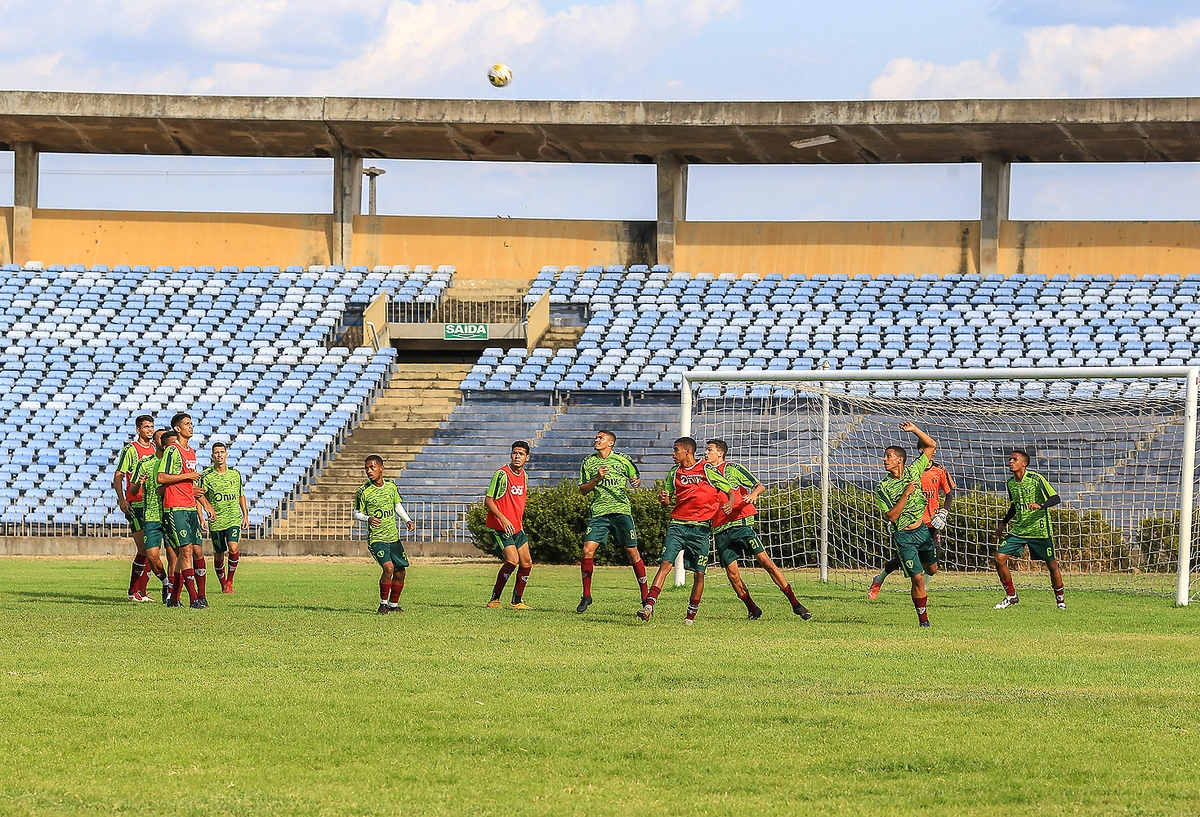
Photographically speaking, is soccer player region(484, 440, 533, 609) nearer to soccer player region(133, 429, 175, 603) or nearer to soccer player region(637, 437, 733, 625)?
soccer player region(637, 437, 733, 625)

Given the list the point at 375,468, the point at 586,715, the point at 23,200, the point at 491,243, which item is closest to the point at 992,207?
the point at 491,243

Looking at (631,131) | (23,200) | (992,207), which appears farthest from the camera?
(23,200)

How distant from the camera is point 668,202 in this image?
40406 millimetres

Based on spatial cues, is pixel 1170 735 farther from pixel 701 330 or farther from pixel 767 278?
pixel 767 278

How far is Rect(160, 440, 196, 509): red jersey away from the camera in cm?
1558

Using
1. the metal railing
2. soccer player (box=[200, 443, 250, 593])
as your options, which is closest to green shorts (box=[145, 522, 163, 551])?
soccer player (box=[200, 443, 250, 593])

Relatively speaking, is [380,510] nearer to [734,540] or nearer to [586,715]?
[734,540]

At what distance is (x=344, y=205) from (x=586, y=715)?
110 ft

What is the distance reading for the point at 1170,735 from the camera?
8.17 metres

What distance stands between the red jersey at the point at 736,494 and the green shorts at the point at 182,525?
529cm

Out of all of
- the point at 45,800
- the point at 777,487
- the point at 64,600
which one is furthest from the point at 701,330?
the point at 45,800

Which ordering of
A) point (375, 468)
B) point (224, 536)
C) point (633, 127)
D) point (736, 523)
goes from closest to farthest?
point (736, 523) → point (375, 468) → point (224, 536) → point (633, 127)

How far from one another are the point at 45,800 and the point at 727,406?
77.9 feet

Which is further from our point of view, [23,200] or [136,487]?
[23,200]
